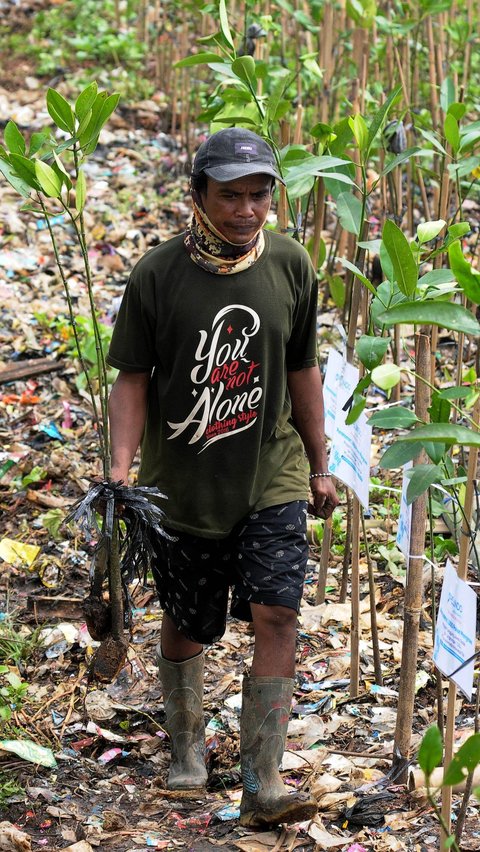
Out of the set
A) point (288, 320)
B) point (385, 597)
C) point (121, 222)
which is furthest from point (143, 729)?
point (121, 222)

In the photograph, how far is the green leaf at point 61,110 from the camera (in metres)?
2.15

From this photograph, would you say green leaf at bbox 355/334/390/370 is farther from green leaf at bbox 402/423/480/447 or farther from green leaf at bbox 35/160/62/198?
green leaf at bbox 35/160/62/198

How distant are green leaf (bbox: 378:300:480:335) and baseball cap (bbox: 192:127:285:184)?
0.86 meters

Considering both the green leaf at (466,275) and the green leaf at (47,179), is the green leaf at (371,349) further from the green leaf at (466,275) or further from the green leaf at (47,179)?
the green leaf at (47,179)

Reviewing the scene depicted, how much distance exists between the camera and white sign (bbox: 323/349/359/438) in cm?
256

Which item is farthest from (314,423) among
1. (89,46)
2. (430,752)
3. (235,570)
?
(89,46)

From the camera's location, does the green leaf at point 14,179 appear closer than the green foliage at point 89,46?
Yes

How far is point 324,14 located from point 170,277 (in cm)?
277

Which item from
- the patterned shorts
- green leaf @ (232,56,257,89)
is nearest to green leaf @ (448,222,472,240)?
the patterned shorts

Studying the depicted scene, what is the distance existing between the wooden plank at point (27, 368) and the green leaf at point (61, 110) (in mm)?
2586

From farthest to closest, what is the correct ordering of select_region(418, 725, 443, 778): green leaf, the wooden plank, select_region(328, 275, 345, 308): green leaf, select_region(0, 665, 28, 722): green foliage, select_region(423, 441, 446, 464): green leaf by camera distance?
1. the wooden plank
2. select_region(328, 275, 345, 308): green leaf
3. select_region(0, 665, 28, 722): green foliage
4. select_region(423, 441, 446, 464): green leaf
5. select_region(418, 725, 443, 778): green leaf

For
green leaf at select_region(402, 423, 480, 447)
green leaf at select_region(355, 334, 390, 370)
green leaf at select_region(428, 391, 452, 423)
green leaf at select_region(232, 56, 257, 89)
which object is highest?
green leaf at select_region(232, 56, 257, 89)

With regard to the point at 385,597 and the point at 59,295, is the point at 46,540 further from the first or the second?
the point at 59,295

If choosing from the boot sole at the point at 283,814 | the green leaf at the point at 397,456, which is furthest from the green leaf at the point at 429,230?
the boot sole at the point at 283,814
